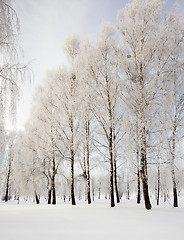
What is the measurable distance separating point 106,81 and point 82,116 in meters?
A: 2.52

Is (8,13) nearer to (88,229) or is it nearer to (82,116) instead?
(88,229)

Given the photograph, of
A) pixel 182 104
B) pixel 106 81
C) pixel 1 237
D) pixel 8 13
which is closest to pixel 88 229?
pixel 1 237

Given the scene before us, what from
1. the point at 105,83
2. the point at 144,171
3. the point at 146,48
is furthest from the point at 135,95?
the point at 144,171

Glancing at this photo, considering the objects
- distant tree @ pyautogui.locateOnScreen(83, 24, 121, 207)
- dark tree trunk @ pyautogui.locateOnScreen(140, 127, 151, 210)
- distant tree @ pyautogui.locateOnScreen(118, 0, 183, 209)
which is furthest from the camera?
distant tree @ pyautogui.locateOnScreen(83, 24, 121, 207)

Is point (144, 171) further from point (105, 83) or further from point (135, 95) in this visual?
point (105, 83)

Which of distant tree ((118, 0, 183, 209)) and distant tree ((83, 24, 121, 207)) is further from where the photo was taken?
distant tree ((83, 24, 121, 207))

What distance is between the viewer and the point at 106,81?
9414 mm

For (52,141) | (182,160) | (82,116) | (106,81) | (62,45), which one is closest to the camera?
(182,160)

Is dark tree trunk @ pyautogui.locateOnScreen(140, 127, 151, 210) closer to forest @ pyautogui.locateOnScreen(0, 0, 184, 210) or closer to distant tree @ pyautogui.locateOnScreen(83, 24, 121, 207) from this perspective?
forest @ pyautogui.locateOnScreen(0, 0, 184, 210)

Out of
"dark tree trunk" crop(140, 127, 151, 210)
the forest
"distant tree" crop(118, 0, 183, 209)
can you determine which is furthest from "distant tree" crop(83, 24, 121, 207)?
"dark tree trunk" crop(140, 127, 151, 210)

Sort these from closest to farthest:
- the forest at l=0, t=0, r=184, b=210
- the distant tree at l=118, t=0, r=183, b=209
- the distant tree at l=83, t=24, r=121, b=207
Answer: the forest at l=0, t=0, r=184, b=210 < the distant tree at l=118, t=0, r=183, b=209 < the distant tree at l=83, t=24, r=121, b=207

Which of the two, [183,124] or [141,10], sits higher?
[141,10]

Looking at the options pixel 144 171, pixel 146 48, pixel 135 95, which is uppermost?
pixel 146 48

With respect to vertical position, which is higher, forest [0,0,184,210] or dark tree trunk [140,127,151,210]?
forest [0,0,184,210]
